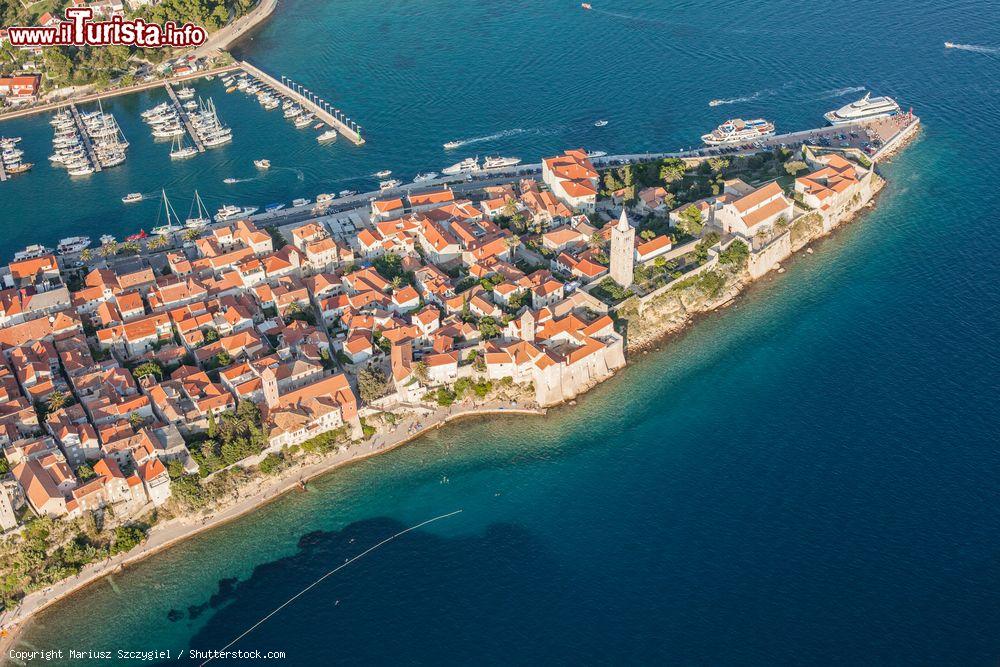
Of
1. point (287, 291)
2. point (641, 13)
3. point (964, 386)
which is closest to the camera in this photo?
point (964, 386)

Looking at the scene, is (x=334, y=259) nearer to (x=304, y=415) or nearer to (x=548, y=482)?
(x=304, y=415)

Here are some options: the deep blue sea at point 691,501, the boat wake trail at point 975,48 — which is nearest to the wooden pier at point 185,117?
the deep blue sea at point 691,501

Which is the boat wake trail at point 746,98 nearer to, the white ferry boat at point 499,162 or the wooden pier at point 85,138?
the white ferry boat at point 499,162

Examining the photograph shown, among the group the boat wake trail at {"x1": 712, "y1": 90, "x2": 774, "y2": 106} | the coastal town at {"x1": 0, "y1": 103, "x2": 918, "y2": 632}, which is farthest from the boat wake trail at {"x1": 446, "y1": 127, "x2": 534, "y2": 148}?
the boat wake trail at {"x1": 712, "y1": 90, "x2": 774, "y2": 106}

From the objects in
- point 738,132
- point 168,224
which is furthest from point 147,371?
point 738,132

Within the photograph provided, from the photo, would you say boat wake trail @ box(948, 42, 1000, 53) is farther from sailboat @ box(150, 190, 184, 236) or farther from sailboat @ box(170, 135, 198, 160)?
sailboat @ box(150, 190, 184, 236)

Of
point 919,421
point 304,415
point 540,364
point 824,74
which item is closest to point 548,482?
point 540,364
